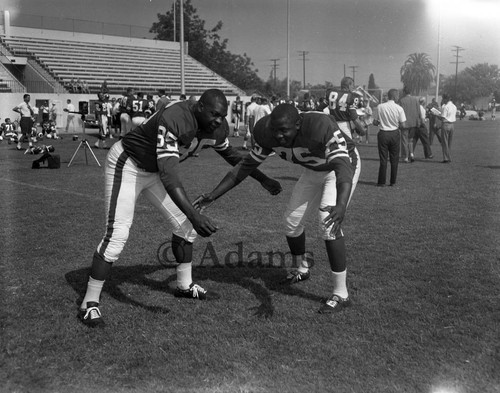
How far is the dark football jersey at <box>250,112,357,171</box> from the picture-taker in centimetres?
434

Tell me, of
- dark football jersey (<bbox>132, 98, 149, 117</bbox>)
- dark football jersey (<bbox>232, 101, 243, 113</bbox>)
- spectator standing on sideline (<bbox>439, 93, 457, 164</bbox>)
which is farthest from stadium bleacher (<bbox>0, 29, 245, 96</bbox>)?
spectator standing on sideline (<bbox>439, 93, 457, 164</bbox>)

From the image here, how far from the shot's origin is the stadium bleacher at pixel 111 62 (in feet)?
109

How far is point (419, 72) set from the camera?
3058 cm

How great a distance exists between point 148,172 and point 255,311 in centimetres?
145

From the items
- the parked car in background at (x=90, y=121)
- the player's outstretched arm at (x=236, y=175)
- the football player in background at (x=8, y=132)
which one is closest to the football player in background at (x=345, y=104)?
the player's outstretched arm at (x=236, y=175)

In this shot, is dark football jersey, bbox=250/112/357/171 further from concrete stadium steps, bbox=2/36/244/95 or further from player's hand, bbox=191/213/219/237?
concrete stadium steps, bbox=2/36/244/95

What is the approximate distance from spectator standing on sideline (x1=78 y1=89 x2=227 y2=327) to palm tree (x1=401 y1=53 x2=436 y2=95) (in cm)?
2613

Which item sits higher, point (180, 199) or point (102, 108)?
point (102, 108)

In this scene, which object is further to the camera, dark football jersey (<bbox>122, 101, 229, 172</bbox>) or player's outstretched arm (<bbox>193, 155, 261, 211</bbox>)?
player's outstretched arm (<bbox>193, 155, 261, 211</bbox>)

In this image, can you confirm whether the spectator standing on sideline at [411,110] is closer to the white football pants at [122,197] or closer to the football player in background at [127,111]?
the football player in background at [127,111]

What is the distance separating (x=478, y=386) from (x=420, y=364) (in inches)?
→ 15.1

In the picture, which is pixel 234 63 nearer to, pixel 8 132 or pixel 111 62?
pixel 111 62

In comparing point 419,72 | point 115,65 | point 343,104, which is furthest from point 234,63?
point 343,104

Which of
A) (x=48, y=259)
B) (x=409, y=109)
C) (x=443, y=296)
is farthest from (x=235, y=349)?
(x=409, y=109)
